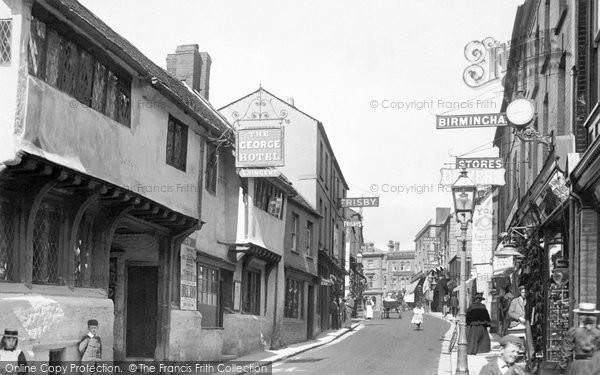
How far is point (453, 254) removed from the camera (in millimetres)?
63625

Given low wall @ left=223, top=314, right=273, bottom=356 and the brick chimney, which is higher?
the brick chimney

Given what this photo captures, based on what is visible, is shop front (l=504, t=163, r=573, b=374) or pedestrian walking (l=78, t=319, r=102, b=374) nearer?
pedestrian walking (l=78, t=319, r=102, b=374)

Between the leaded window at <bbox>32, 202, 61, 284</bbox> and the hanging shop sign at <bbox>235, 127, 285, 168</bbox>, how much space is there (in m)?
6.61

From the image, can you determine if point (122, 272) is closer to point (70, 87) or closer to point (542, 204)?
point (70, 87)

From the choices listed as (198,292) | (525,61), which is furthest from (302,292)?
(525,61)

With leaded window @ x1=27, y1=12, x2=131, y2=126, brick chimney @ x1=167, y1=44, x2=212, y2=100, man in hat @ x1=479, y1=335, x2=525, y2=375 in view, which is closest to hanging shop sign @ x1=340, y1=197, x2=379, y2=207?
brick chimney @ x1=167, y1=44, x2=212, y2=100

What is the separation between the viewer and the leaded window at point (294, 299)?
29094 millimetres

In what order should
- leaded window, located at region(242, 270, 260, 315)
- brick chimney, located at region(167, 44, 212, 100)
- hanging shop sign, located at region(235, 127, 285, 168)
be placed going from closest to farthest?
hanging shop sign, located at region(235, 127, 285, 168)
leaded window, located at region(242, 270, 260, 315)
brick chimney, located at region(167, 44, 212, 100)

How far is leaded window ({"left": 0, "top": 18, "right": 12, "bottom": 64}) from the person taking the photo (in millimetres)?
11367

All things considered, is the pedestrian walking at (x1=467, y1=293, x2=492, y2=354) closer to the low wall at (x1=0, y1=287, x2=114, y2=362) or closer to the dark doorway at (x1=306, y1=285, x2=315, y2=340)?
the low wall at (x1=0, y1=287, x2=114, y2=362)

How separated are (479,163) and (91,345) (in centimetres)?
926

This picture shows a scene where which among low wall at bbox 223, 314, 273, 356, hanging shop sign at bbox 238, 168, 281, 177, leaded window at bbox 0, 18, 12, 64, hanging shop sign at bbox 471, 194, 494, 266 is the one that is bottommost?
low wall at bbox 223, 314, 273, 356

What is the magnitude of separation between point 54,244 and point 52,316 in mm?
1391

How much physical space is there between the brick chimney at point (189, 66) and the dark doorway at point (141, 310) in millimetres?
9212
